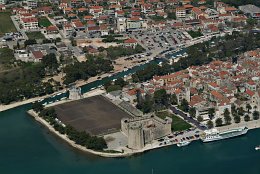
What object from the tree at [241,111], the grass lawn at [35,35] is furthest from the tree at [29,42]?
the tree at [241,111]

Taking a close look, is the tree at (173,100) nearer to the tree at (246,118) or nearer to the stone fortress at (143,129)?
the stone fortress at (143,129)

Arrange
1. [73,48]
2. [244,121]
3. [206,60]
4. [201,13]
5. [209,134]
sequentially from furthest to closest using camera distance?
1. [201,13]
2. [73,48]
3. [206,60]
4. [244,121]
5. [209,134]

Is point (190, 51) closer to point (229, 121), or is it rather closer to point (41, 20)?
point (229, 121)

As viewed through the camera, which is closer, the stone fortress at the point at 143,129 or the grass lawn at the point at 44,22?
the stone fortress at the point at 143,129

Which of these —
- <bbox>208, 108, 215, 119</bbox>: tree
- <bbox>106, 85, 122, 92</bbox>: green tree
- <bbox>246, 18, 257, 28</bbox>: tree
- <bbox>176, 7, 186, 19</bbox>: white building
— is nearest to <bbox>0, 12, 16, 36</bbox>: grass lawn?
<bbox>176, 7, 186, 19</bbox>: white building

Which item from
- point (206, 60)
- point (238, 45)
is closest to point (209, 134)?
point (206, 60)

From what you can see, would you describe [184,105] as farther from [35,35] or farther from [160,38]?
[35,35]
